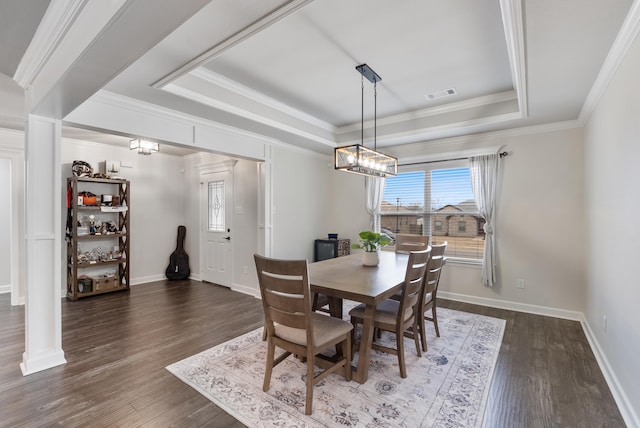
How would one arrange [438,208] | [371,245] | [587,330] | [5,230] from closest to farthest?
[371,245]
[587,330]
[438,208]
[5,230]

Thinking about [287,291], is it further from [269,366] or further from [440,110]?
[440,110]

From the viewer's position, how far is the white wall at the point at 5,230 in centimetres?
484

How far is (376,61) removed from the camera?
286 cm

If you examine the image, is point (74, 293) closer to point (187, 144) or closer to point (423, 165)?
point (187, 144)

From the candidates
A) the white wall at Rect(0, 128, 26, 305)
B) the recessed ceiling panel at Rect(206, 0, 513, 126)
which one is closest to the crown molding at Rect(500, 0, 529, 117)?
the recessed ceiling panel at Rect(206, 0, 513, 126)

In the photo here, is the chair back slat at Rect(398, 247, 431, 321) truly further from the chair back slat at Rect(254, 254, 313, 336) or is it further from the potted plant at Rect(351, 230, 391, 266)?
the chair back slat at Rect(254, 254, 313, 336)

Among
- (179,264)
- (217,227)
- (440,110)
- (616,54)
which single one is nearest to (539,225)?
(440,110)

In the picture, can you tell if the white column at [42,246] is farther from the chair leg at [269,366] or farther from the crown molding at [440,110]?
the crown molding at [440,110]

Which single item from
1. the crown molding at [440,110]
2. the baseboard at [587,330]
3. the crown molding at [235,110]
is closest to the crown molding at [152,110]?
the crown molding at [235,110]

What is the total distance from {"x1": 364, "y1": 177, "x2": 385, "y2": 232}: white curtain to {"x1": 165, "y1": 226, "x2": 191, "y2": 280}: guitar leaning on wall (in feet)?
12.7

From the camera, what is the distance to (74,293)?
4465mm

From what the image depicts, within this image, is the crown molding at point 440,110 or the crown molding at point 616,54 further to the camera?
the crown molding at point 440,110

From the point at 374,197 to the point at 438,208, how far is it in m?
1.09

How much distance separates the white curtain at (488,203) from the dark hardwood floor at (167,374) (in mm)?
536
